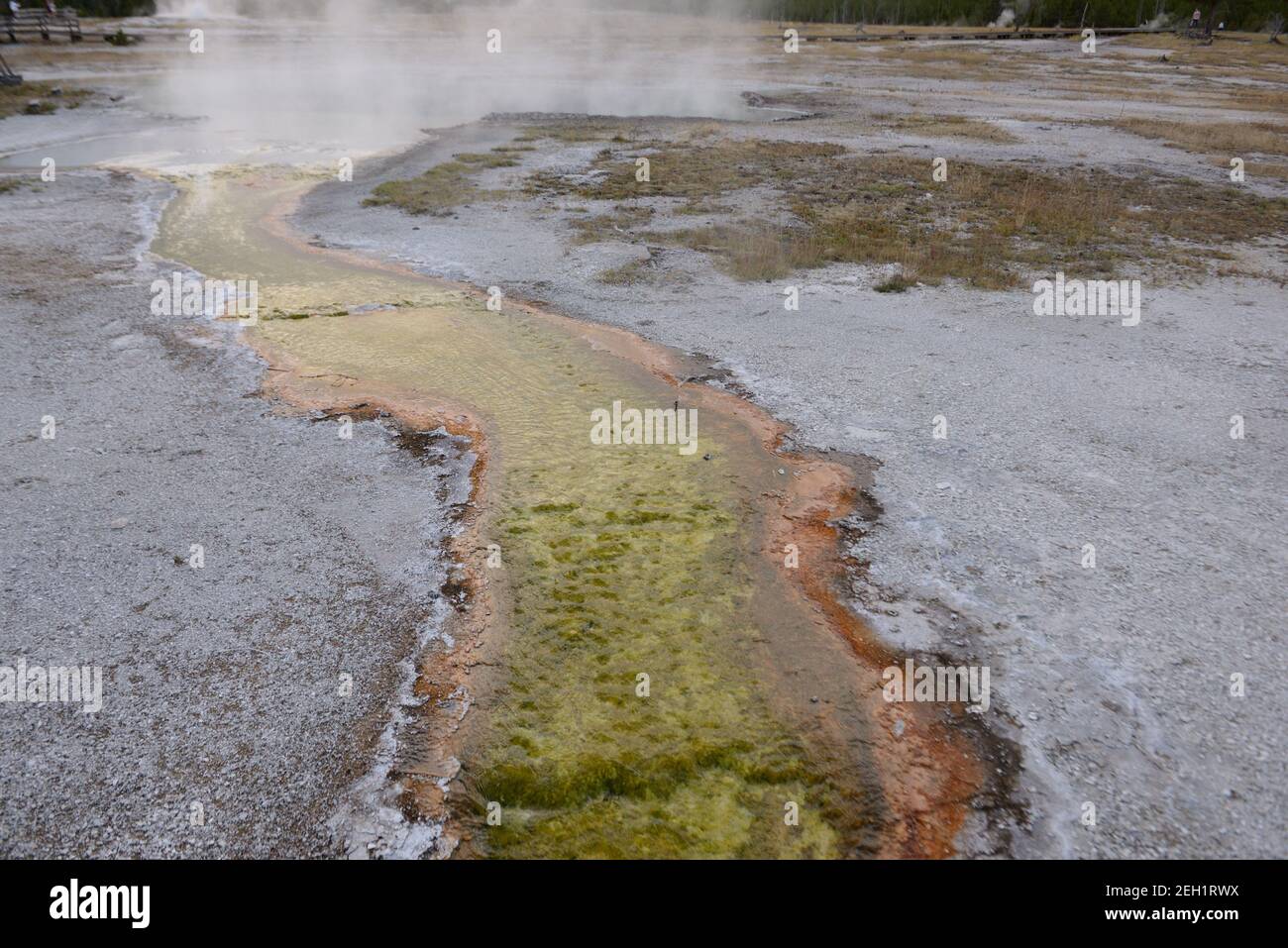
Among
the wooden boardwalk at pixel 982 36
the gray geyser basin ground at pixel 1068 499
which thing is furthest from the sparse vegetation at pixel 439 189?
the wooden boardwalk at pixel 982 36

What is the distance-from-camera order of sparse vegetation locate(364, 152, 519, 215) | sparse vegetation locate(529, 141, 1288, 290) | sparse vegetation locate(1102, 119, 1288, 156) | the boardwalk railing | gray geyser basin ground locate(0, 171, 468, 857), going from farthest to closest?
the boardwalk railing, sparse vegetation locate(1102, 119, 1288, 156), sparse vegetation locate(364, 152, 519, 215), sparse vegetation locate(529, 141, 1288, 290), gray geyser basin ground locate(0, 171, 468, 857)

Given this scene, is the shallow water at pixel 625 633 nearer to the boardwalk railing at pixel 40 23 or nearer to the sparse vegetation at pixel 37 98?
the sparse vegetation at pixel 37 98

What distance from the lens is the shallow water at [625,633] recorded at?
12.5 feet

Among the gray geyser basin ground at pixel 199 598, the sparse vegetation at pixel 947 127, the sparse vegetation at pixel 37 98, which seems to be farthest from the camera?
the sparse vegetation at pixel 37 98

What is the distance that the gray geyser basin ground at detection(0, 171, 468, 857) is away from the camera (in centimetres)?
371

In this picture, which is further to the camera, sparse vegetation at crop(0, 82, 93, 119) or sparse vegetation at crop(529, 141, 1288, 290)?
sparse vegetation at crop(0, 82, 93, 119)

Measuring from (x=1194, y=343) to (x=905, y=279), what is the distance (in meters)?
3.69

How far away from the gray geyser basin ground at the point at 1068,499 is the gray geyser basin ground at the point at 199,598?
3160 mm

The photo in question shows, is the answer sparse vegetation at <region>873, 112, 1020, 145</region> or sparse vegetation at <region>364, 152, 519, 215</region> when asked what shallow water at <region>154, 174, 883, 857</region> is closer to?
sparse vegetation at <region>364, 152, 519, 215</region>

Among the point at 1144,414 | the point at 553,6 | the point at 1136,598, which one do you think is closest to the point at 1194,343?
the point at 1144,414

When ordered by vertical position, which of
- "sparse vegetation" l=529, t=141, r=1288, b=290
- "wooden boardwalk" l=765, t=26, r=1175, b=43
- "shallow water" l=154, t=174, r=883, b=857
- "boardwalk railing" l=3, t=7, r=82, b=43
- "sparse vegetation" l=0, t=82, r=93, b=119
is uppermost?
"wooden boardwalk" l=765, t=26, r=1175, b=43

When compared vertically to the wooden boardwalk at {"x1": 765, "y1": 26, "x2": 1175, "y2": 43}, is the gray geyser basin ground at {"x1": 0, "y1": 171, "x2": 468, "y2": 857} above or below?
below

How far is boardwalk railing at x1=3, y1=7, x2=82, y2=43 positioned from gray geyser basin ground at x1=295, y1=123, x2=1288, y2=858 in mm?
41865

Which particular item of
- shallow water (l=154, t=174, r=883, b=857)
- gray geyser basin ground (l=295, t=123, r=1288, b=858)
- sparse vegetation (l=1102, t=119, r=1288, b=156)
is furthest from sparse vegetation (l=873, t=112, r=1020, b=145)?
shallow water (l=154, t=174, r=883, b=857)
